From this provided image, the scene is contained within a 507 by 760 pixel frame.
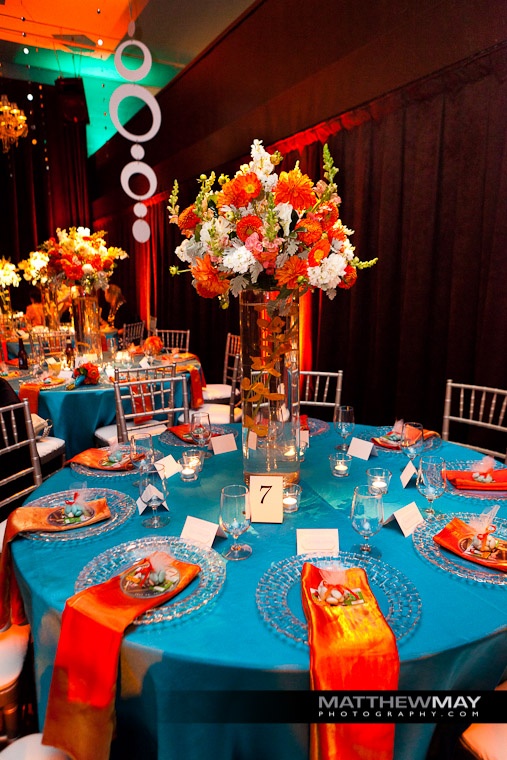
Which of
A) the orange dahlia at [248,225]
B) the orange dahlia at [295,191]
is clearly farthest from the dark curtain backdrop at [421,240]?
the orange dahlia at [248,225]

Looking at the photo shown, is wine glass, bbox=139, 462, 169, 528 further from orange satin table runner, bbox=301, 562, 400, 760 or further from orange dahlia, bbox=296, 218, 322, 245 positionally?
orange dahlia, bbox=296, 218, 322, 245

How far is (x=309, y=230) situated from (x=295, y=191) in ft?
0.39

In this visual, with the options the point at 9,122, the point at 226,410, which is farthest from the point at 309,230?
the point at 9,122

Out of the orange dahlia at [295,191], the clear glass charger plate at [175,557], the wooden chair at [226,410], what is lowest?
the wooden chair at [226,410]

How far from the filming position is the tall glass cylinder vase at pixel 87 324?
13.9 feet

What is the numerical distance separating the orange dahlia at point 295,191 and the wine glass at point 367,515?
0.83 metres

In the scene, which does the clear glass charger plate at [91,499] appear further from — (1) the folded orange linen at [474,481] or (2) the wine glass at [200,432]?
(1) the folded orange linen at [474,481]

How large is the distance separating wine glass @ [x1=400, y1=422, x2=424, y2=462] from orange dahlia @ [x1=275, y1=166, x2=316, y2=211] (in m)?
0.96

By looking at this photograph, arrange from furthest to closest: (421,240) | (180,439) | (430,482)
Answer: (421,240) < (180,439) < (430,482)

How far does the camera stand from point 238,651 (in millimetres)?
953

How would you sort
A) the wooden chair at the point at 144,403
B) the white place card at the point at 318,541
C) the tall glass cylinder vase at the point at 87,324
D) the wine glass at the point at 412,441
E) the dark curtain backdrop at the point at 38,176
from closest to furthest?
the white place card at the point at 318,541 → the wine glass at the point at 412,441 → the wooden chair at the point at 144,403 → the tall glass cylinder vase at the point at 87,324 → the dark curtain backdrop at the point at 38,176

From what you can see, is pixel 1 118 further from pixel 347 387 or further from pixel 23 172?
pixel 347 387

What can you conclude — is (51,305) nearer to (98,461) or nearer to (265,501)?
(98,461)

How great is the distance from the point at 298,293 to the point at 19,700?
1394 mm
